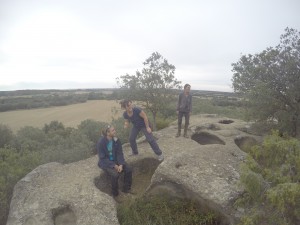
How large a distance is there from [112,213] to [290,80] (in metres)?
10.9

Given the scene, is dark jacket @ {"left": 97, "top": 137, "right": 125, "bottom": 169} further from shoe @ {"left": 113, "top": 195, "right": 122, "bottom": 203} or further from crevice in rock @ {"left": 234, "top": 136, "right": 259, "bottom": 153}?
crevice in rock @ {"left": 234, "top": 136, "right": 259, "bottom": 153}

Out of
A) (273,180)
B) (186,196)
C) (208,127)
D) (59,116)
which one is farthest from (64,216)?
(59,116)

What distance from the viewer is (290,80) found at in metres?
15.0

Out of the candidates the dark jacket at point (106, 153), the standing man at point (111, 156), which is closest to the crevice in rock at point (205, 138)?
the standing man at point (111, 156)

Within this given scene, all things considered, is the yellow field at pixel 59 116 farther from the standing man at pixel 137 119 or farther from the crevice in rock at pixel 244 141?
the standing man at pixel 137 119

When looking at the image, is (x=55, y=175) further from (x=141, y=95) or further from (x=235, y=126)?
(x=235, y=126)

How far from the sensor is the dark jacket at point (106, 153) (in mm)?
10255

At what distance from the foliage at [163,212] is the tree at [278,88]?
7.67 m

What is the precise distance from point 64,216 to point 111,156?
242cm

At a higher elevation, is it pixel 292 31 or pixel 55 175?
pixel 292 31

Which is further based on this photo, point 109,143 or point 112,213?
point 109,143

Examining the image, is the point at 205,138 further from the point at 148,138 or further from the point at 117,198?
the point at 117,198

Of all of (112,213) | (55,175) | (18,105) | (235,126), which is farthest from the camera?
(18,105)

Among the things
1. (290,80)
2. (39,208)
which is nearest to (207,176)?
(39,208)
